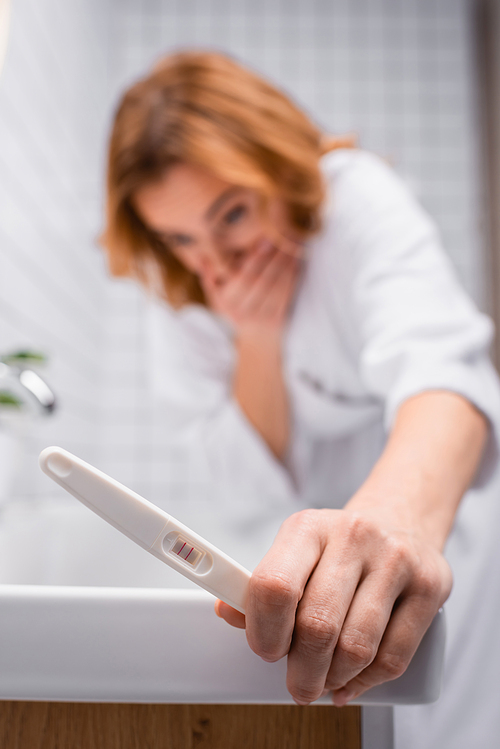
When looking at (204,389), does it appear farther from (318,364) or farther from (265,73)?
(265,73)

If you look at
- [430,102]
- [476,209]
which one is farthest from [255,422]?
[430,102]

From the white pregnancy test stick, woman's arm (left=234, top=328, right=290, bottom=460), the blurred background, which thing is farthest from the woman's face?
the white pregnancy test stick

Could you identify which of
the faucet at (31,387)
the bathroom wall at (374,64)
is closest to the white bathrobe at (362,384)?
the faucet at (31,387)

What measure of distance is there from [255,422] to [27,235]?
0.43m

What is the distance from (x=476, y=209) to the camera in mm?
1443

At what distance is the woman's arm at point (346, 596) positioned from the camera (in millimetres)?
195

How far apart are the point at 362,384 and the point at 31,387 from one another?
0.37 metres

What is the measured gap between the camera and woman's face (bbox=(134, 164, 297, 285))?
2.14 feet

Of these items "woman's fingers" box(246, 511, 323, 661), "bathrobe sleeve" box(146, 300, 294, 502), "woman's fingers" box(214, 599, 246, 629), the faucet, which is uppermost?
"woman's fingers" box(246, 511, 323, 661)

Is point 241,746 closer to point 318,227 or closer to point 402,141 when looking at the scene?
point 318,227

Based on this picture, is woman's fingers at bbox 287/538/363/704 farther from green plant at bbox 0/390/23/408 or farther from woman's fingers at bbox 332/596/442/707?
green plant at bbox 0/390/23/408

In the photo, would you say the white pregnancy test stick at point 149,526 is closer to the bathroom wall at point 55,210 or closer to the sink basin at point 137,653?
the sink basin at point 137,653

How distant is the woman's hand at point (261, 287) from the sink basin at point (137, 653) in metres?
0.54

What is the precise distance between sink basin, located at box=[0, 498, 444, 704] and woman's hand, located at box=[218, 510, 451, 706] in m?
0.02
